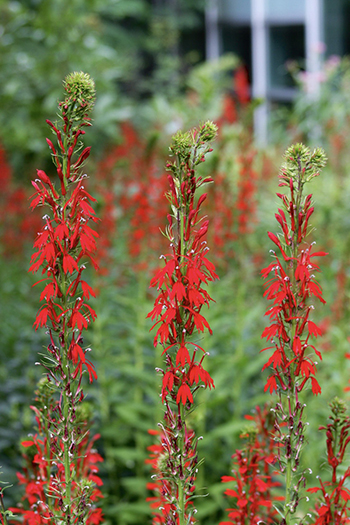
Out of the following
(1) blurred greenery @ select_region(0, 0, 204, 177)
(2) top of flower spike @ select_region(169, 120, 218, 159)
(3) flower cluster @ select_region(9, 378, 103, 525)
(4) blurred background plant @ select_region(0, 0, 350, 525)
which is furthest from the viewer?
(1) blurred greenery @ select_region(0, 0, 204, 177)

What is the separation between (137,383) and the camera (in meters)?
3.86

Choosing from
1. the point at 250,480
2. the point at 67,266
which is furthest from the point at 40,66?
the point at 250,480

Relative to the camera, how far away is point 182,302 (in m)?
1.45

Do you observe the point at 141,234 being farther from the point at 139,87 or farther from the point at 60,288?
the point at 139,87

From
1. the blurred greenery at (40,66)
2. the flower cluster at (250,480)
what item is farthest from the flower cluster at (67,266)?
the blurred greenery at (40,66)

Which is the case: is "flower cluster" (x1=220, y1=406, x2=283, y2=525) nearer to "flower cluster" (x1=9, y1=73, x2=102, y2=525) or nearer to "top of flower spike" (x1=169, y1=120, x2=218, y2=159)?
"flower cluster" (x1=9, y1=73, x2=102, y2=525)

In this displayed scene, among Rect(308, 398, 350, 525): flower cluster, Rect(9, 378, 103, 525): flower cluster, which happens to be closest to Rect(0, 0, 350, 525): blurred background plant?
Rect(9, 378, 103, 525): flower cluster

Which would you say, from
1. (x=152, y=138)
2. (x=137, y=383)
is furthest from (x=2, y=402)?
(x=152, y=138)

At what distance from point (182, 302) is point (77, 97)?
526 millimetres

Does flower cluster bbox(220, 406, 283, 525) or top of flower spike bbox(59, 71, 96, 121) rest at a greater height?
top of flower spike bbox(59, 71, 96, 121)

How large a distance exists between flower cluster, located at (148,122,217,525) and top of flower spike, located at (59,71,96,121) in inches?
8.8

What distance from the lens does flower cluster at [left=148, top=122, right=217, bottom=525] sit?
4.59ft

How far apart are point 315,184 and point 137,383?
11.5 feet

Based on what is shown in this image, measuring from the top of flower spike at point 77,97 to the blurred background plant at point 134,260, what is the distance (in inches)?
53.1
